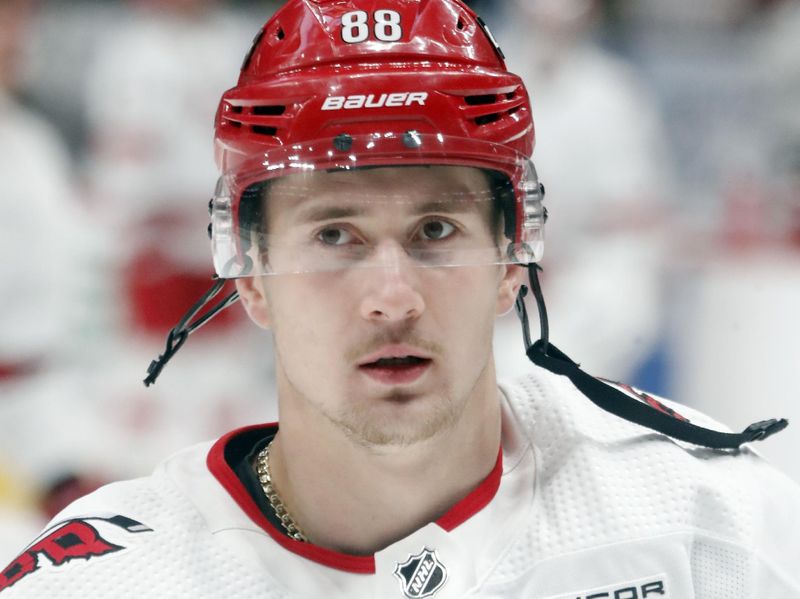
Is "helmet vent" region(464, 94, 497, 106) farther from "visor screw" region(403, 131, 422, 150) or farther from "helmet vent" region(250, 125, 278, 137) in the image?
"helmet vent" region(250, 125, 278, 137)

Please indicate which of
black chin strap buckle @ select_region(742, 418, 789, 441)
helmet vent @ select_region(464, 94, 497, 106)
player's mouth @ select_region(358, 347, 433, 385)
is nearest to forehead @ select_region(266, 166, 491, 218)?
helmet vent @ select_region(464, 94, 497, 106)

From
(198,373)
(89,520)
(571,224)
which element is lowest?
(198,373)

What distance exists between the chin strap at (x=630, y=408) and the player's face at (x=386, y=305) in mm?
203

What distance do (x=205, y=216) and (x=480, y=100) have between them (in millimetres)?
2034

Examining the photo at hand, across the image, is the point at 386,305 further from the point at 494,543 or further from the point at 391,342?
the point at 494,543

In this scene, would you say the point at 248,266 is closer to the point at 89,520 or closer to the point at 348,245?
the point at 348,245

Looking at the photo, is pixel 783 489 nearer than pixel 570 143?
Yes

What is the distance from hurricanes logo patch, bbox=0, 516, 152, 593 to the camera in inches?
68.4

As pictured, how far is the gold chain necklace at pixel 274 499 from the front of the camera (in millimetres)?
1922

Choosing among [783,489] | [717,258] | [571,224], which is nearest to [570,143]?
[571,224]

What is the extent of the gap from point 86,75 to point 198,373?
39.8 inches

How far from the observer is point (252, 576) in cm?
178

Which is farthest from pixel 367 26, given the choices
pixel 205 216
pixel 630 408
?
pixel 205 216

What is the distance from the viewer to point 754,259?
4004mm
